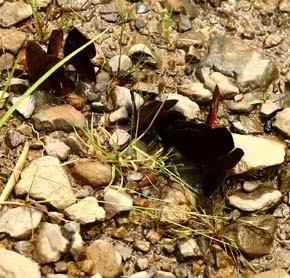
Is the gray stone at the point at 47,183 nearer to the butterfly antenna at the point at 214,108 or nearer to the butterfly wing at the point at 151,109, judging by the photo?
the butterfly wing at the point at 151,109

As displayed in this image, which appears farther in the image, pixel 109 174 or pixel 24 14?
pixel 24 14

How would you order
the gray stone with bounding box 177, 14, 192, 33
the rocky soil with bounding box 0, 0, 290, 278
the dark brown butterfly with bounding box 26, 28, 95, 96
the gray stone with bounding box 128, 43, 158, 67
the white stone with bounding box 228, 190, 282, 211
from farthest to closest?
the gray stone with bounding box 177, 14, 192, 33 → the gray stone with bounding box 128, 43, 158, 67 → the dark brown butterfly with bounding box 26, 28, 95, 96 → the white stone with bounding box 228, 190, 282, 211 → the rocky soil with bounding box 0, 0, 290, 278

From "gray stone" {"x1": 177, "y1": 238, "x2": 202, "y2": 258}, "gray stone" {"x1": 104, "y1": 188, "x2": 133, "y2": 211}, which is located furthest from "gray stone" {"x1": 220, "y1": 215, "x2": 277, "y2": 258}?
"gray stone" {"x1": 104, "y1": 188, "x2": 133, "y2": 211}

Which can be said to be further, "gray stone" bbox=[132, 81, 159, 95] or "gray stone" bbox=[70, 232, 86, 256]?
"gray stone" bbox=[132, 81, 159, 95]

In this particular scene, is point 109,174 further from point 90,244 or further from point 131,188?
point 90,244

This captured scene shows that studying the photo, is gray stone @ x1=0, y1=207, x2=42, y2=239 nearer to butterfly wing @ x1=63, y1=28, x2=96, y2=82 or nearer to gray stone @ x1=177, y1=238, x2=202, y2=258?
gray stone @ x1=177, y1=238, x2=202, y2=258

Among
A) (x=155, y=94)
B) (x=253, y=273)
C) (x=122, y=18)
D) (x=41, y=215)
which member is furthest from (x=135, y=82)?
(x=253, y=273)
